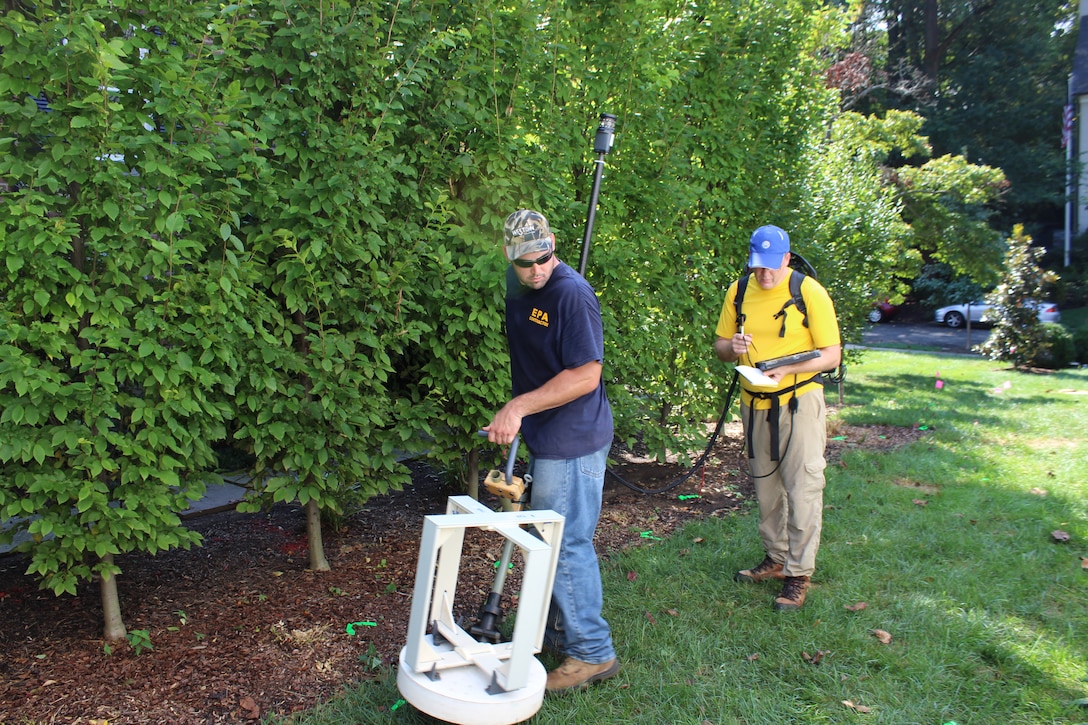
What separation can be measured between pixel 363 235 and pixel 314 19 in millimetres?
976

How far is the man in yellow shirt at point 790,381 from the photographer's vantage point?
4.32m

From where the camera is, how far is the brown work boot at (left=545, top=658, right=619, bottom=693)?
3.45 meters

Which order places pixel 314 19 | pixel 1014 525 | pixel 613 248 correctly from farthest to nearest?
pixel 1014 525 < pixel 613 248 < pixel 314 19

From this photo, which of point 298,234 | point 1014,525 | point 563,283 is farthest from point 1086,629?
point 298,234

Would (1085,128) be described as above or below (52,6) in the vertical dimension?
above

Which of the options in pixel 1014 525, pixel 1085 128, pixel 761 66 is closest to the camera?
pixel 1014 525

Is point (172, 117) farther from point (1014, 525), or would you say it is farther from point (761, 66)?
point (1014, 525)

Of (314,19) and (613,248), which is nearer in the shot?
(314,19)

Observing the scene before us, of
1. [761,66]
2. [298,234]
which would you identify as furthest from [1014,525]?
[298,234]

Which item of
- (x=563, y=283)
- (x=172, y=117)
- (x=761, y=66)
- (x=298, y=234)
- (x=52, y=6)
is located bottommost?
(x=563, y=283)

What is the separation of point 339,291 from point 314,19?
4.00ft

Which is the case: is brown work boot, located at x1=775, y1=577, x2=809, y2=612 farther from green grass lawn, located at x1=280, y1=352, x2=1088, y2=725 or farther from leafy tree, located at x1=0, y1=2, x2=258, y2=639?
leafy tree, located at x1=0, y1=2, x2=258, y2=639

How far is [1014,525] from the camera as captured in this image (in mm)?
5633

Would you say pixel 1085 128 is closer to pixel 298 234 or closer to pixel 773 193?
pixel 773 193
